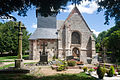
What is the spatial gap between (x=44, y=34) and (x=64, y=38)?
4.69 meters

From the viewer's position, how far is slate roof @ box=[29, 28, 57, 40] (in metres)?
20.5

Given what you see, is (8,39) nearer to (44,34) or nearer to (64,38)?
(44,34)

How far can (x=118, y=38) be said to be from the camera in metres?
17.1

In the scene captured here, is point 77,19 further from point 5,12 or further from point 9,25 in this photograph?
point 9,25

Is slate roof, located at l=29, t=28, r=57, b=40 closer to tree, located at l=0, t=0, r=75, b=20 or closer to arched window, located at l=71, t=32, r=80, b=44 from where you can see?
arched window, located at l=71, t=32, r=80, b=44

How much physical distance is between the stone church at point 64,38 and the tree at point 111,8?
1432 centimetres

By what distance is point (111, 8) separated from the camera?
6.17 meters

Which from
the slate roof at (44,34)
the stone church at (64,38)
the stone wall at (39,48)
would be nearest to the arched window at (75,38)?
the stone church at (64,38)

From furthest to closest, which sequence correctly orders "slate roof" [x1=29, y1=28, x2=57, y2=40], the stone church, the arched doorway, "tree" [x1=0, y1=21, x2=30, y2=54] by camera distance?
"tree" [x1=0, y1=21, x2=30, y2=54] < the arched doorway < "slate roof" [x1=29, y1=28, x2=57, y2=40] < the stone church

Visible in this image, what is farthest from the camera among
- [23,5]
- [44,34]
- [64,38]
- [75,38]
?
[75,38]

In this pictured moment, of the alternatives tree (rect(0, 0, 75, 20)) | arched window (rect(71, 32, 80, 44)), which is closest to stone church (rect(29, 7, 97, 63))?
arched window (rect(71, 32, 80, 44))

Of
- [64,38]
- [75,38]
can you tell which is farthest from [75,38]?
[64,38]

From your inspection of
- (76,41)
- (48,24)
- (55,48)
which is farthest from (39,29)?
(76,41)

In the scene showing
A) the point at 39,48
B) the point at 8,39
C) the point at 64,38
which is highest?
the point at 8,39
